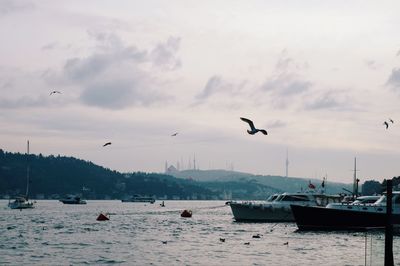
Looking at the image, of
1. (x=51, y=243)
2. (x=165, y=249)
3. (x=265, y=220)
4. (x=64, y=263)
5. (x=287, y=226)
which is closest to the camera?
(x=64, y=263)

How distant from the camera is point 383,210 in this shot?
6719 centimetres

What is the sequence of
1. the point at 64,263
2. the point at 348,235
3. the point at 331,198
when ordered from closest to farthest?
the point at 64,263 → the point at 348,235 → the point at 331,198

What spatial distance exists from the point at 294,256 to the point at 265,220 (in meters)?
40.4

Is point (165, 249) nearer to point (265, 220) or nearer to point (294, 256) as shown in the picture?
point (294, 256)

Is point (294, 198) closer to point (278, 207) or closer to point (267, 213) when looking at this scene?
point (278, 207)

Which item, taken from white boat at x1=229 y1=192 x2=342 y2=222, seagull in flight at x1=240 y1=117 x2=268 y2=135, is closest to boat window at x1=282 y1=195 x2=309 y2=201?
white boat at x1=229 y1=192 x2=342 y2=222

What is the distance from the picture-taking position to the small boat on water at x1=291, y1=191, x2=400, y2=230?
67.4m

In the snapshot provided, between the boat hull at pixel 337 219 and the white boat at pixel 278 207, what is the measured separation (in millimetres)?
18328

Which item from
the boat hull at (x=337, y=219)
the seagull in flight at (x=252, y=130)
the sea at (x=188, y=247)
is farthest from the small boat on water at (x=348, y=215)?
the seagull in flight at (x=252, y=130)

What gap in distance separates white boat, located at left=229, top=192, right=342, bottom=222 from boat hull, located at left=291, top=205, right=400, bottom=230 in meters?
18.3

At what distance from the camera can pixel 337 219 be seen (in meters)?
70.4

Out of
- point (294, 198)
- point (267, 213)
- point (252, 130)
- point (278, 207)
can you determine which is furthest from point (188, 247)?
point (294, 198)

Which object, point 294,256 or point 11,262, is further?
point 294,256

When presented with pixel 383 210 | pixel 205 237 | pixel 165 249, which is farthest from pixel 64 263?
pixel 383 210
